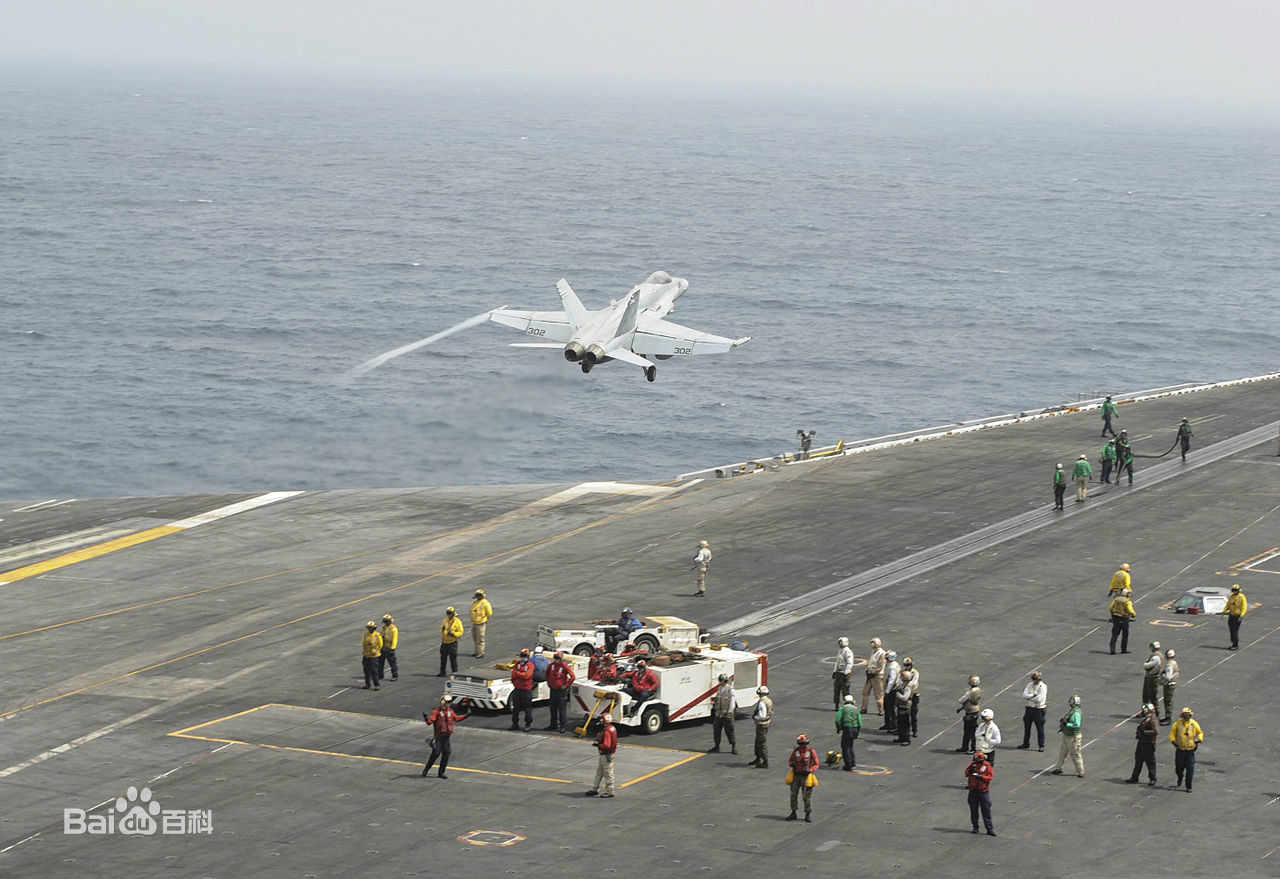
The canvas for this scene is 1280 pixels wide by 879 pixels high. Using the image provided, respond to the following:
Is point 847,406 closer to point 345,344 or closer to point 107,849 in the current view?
point 345,344

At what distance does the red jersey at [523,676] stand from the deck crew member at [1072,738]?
38.1ft

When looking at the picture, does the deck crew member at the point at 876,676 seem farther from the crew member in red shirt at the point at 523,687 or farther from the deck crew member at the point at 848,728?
the crew member in red shirt at the point at 523,687

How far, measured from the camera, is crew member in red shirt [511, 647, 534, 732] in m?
37.1

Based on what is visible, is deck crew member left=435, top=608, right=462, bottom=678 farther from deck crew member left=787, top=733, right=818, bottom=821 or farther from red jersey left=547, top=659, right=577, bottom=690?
deck crew member left=787, top=733, right=818, bottom=821

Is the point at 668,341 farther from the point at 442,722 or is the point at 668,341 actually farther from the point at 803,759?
the point at 803,759

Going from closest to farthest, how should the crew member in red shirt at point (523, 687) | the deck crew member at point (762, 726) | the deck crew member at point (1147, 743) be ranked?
the deck crew member at point (1147, 743) → the deck crew member at point (762, 726) → the crew member in red shirt at point (523, 687)

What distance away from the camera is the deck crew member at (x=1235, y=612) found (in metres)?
42.0

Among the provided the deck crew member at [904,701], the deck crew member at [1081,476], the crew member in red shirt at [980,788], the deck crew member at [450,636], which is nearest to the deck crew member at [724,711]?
the deck crew member at [904,701]

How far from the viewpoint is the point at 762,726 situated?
1361 inches

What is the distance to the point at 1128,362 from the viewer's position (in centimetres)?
12681

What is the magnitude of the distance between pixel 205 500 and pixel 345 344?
6195 centimetres

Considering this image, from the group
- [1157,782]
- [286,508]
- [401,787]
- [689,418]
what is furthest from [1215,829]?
[689,418]

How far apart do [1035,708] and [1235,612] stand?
30.8ft

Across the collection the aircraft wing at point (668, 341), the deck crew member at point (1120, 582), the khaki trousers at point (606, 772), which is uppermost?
the aircraft wing at point (668, 341)
